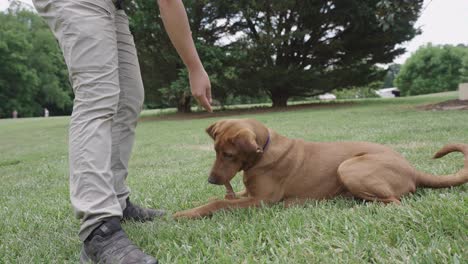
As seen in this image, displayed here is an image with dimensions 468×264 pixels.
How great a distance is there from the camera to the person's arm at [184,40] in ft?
8.61

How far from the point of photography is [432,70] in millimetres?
75750

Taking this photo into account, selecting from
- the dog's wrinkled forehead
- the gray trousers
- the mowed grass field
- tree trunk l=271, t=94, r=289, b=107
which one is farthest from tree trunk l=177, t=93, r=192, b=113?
the gray trousers

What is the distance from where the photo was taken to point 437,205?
8.37 feet

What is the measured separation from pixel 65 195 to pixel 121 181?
5.50ft

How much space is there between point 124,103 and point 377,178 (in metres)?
1.94

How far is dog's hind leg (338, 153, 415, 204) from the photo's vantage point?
3059 mm

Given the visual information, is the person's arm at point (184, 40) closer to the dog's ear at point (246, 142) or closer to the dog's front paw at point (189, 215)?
the dog's ear at point (246, 142)

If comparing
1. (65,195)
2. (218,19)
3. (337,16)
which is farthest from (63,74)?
(65,195)

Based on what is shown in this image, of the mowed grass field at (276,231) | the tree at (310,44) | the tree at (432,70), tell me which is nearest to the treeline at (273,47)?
the tree at (310,44)

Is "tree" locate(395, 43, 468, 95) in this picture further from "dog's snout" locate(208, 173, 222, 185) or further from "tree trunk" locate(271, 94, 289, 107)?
"dog's snout" locate(208, 173, 222, 185)

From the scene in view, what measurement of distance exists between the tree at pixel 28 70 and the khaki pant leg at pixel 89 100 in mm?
56899

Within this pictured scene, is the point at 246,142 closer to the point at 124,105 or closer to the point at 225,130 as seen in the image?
the point at 225,130

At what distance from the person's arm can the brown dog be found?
47cm

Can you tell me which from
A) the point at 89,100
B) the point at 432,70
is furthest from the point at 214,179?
the point at 432,70
